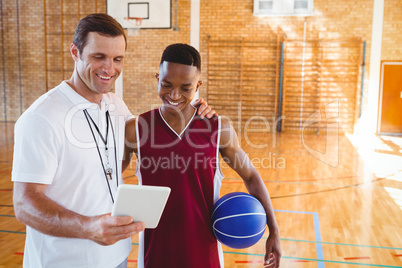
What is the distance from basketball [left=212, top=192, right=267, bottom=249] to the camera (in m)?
1.71

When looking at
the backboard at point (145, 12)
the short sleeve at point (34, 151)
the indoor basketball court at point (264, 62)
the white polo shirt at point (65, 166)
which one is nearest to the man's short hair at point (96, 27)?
the white polo shirt at point (65, 166)

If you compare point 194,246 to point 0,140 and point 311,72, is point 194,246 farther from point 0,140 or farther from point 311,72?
point 311,72

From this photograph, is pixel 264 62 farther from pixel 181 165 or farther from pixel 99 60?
pixel 99 60

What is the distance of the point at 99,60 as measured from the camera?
5.04 feet

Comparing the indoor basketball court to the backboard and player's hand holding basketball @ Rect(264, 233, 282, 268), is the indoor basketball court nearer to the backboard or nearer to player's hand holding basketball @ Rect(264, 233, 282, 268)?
the backboard

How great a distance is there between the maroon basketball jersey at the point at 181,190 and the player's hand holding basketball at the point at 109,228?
0.50 meters

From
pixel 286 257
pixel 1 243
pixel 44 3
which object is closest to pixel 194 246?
pixel 286 257

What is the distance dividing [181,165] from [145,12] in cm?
1059

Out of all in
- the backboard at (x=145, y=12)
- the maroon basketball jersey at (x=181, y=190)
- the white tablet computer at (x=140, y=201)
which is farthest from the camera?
the backboard at (x=145, y=12)

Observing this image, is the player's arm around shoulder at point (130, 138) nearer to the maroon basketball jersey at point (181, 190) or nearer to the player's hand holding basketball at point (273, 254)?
the maroon basketball jersey at point (181, 190)

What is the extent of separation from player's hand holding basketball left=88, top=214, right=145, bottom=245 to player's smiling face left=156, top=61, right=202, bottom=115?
0.72 metres

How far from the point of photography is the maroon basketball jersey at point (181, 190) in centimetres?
166

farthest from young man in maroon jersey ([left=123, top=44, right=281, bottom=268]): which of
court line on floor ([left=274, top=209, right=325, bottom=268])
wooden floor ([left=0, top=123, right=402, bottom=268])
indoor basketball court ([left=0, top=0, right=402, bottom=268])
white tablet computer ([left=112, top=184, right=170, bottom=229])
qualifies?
indoor basketball court ([left=0, top=0, right=402, bottom=268])

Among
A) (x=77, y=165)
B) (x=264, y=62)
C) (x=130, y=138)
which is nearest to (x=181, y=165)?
(x=130, y=138)
